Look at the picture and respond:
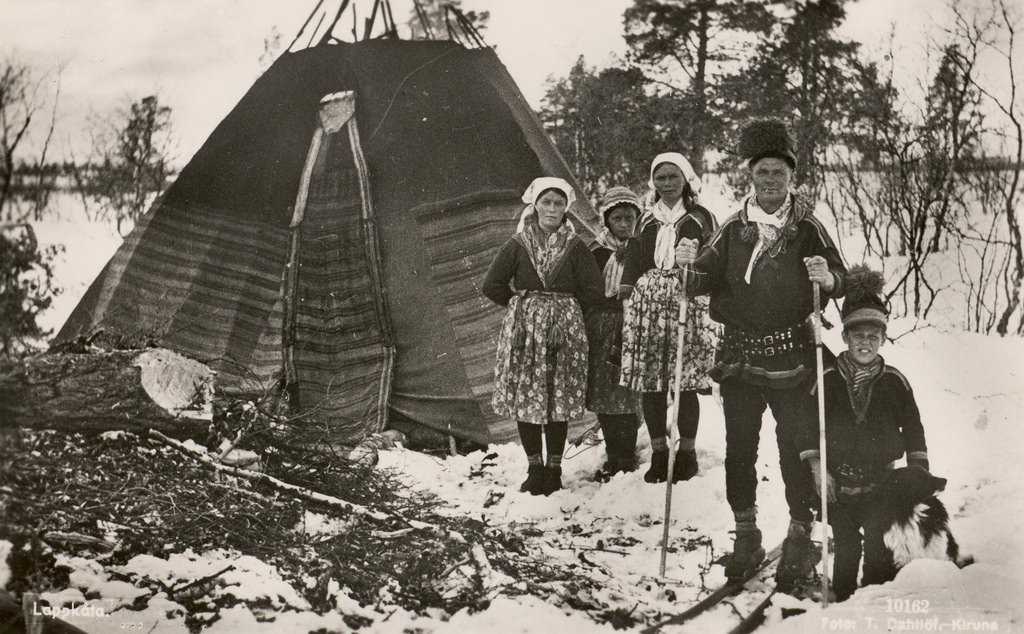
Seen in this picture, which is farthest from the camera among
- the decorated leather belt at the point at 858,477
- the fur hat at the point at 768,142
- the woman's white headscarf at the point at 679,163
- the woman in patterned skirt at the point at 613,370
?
the woman in patterned skirt at the point at 613,370

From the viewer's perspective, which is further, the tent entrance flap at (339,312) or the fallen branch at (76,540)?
the tent entrance flap at (339,312)

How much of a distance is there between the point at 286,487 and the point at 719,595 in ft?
6.09

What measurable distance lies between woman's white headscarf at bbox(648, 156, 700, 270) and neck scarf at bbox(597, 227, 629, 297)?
0.28 meters

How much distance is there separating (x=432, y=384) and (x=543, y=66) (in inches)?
74.8

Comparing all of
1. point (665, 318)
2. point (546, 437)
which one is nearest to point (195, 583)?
point (546, 437)

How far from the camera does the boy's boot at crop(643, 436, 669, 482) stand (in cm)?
393

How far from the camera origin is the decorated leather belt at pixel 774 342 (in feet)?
9.95

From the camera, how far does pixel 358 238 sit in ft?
16.5

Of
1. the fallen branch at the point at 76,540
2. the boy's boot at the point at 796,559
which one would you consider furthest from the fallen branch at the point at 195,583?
the boy's boot at the point at 796,559

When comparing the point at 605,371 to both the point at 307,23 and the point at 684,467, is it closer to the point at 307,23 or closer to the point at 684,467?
the point at 684,467

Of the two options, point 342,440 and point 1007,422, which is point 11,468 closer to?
point 342,440

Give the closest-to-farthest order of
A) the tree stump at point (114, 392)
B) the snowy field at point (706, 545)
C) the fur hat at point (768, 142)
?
1. the snowy field at point (706, 545)
2. the fur hat at point (768, 142)
3. the tree stump at point (114, 392)

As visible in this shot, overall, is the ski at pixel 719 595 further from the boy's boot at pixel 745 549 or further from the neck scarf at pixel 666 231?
the neck scarf at pixel 666 231

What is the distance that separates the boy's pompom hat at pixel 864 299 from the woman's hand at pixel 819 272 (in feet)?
0.23
